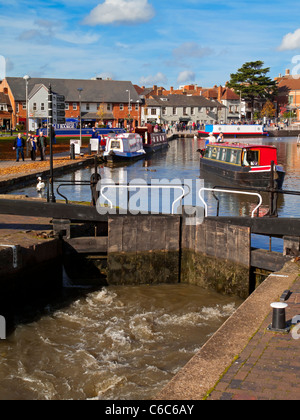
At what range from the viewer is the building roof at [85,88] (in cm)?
9344

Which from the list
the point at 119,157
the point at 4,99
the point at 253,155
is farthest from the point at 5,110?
the point at 253,155

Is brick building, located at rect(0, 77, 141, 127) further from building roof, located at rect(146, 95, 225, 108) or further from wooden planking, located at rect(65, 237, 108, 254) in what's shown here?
wooden planking, located at rect(65, 237, 108, 254)

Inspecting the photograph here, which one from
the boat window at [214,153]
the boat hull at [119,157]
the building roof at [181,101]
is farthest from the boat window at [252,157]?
the building roof at [181,101]

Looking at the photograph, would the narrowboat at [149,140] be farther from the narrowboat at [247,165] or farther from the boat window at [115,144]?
the narrowboat at [247,165]

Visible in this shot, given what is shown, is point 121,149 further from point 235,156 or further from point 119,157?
point 235,156

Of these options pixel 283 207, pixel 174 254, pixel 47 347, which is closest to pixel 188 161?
pixel 283 207

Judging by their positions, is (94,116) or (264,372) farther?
(94,116)

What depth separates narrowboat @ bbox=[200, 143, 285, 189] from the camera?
85.4 feet

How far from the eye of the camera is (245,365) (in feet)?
18.7

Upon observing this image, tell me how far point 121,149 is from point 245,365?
34.8m

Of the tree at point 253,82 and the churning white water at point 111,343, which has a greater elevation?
the tree at point 253,82
